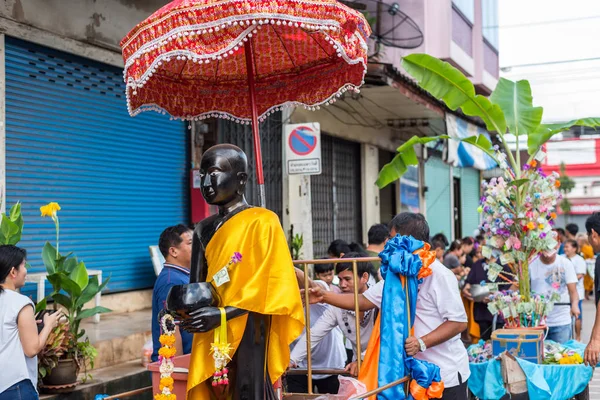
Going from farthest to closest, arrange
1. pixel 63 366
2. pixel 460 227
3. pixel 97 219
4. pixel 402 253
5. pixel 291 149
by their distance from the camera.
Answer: pixel 460 227, pixel 291 149, pixel 97 219, pixel 63 366, pixel 402 253

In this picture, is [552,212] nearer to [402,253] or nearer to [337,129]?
[402,253]

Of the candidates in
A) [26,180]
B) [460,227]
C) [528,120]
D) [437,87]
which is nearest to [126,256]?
[26,180]

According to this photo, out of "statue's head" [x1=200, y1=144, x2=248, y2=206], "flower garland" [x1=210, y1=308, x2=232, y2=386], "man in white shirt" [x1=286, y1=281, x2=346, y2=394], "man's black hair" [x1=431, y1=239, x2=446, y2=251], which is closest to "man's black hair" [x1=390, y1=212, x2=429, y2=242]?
"man in white shirt" [x1=286, y1=281, x2=346, y2=394]

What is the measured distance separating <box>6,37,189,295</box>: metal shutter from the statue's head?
4764 millimetres

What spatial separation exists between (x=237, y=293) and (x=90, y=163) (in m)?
5.82

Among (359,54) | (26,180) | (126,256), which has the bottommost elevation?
(126,256)

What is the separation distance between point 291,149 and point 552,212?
3.75 metres

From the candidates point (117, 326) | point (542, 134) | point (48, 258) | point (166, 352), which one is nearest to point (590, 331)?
point (542, 134)

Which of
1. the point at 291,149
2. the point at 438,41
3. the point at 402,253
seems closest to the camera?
the point at 402,253

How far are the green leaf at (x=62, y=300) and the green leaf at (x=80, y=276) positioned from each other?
0.54ft

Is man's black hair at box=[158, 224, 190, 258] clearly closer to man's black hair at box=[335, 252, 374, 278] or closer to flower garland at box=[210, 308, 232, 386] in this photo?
man's black hair at box=[335, 252, 374, 278]

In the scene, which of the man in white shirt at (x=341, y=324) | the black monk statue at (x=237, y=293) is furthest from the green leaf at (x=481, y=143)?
the black monk statue at (x=237, y=293)

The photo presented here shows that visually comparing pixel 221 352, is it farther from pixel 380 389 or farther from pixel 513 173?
pixel 513 173

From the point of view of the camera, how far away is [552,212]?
6.94 m
